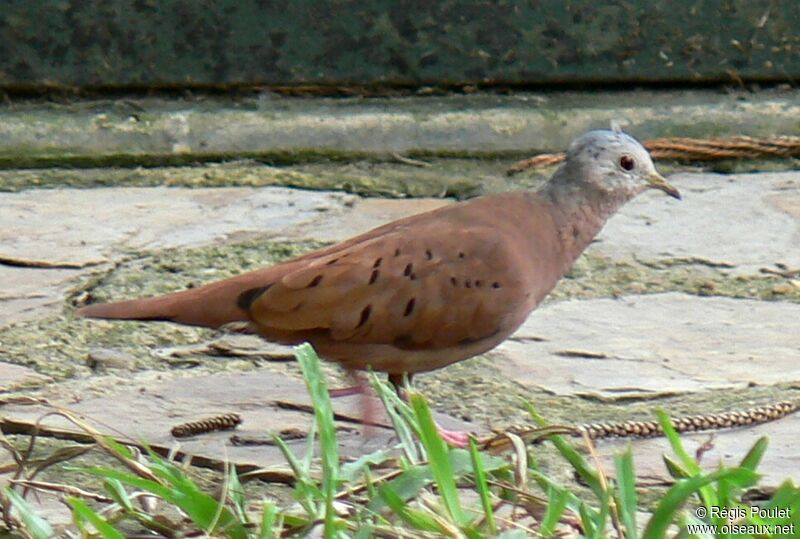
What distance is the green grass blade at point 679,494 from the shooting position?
74.7 inches

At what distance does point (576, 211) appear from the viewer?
3264 millimetres

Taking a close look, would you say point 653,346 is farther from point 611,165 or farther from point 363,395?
point 363,395

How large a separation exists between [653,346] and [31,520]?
58.4 inches

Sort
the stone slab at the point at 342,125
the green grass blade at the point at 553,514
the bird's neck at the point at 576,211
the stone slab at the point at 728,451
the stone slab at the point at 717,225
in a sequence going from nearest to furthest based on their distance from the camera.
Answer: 1. the green grass blade at the point at 553,514
2. the stone slab at the point at 728,451
3. the bird's neck at the point at 576,211
4. the stone slab at the point at 717,225
5. the stone slab at the point at 342,125

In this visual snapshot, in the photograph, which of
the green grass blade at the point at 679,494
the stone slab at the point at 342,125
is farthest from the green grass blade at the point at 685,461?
the stone slab at the point at 342,125

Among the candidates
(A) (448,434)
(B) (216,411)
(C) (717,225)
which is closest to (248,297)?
(B) (216,411)

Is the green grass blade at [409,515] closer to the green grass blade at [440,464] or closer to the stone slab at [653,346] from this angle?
the green grass blade at [440,464]

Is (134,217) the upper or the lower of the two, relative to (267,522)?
lower

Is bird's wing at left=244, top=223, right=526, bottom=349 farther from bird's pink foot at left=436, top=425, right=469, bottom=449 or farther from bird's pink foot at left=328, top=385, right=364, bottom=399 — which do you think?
bird's pink foot at left=436, top=425, right=469, bottom=449

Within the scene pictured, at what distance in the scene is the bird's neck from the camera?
3208 millimetres

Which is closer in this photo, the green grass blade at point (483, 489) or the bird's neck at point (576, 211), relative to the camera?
the green grass blade at point (483, 489)

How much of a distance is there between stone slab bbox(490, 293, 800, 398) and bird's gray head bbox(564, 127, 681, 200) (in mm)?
253

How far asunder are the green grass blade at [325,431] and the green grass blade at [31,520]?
382 mm

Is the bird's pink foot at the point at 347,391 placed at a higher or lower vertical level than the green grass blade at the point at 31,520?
lower
